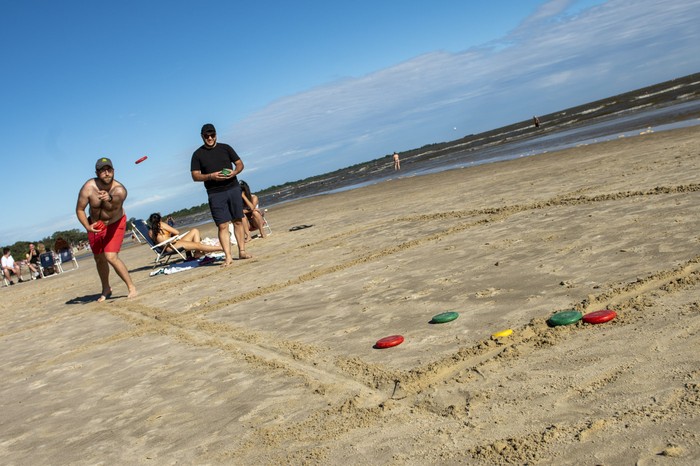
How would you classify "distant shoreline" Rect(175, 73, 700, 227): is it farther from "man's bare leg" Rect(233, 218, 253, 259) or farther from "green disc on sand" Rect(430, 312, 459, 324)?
"green disc on sand" Rect(430, 312, 459, 324)

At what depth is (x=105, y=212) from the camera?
923 centimetres

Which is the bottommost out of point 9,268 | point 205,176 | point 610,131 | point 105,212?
point 610,131

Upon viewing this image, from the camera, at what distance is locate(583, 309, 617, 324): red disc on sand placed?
12.5 ft

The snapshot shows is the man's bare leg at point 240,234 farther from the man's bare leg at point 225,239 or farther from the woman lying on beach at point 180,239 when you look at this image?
the woman lying on beach at point 180,239

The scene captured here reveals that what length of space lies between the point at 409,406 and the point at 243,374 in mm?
1519

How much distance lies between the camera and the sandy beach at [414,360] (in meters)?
2.82

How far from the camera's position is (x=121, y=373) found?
514 centimetres

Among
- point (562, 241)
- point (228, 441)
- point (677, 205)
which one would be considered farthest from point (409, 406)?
point (677, 205)

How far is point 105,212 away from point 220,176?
1.79 meters

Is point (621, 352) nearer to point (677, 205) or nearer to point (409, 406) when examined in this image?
point (409, 406)

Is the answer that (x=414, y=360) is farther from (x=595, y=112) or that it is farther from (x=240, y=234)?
(x=595, y=112)

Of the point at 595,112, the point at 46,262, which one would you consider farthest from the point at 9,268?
the point at 595,112

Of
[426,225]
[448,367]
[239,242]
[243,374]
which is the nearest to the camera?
[448,367]

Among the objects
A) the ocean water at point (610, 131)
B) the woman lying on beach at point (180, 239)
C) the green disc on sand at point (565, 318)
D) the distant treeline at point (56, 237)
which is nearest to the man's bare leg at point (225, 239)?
the woman lying on beach at point (180, 239)
